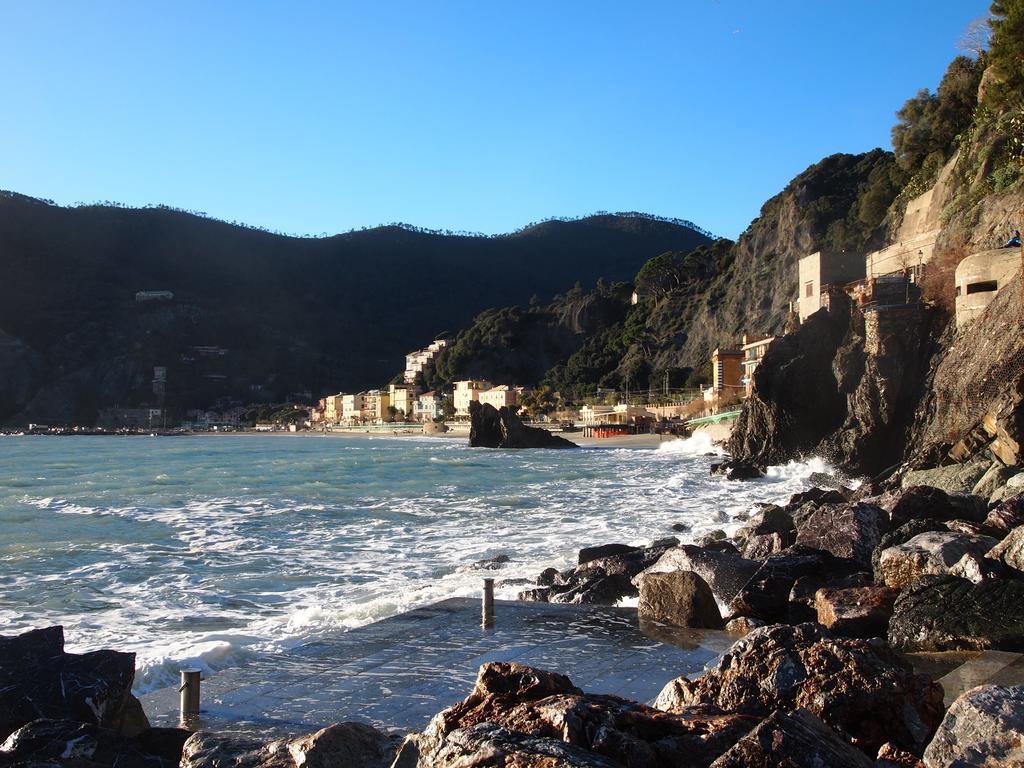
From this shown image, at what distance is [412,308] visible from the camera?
19650 cm

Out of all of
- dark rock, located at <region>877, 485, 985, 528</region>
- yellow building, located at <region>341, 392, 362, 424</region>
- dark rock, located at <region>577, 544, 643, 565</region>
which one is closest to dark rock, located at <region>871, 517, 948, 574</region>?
dark rock, located at <region>877, 485, 985, 528</region>

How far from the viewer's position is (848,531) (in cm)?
1068

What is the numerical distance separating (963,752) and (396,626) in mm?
6020

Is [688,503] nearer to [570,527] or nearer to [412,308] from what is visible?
[570,527]

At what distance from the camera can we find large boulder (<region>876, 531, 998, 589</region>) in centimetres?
849

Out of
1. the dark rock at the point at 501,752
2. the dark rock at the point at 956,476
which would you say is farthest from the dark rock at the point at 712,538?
the dark rock at the point at 501,752

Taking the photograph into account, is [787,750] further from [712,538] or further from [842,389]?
[842,389]

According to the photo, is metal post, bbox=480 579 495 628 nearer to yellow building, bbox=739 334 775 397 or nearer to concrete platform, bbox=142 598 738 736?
concrete platform, bbox=142 598 738 736

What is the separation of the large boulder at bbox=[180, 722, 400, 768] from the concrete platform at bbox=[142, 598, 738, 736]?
781 millimetres

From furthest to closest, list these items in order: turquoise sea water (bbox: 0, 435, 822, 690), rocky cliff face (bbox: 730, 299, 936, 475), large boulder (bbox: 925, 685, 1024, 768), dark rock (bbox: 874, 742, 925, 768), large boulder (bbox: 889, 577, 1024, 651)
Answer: rocky cliff face (bbox: 730, 299, 936, 475) → turquoise sea water (bbox: 0, 435, 822, 690) → large boulder (bbox: 889, 577, 1024, 651) → dark rock (bbox: 874, 742, 925, 768) → large boulder (bbox: 925, 685, 1024, 768)

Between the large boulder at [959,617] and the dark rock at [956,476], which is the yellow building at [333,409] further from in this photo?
the large boulder at [959,617]

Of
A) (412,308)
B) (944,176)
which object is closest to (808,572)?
(944,176)

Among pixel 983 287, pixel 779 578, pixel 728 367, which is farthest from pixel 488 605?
pixel 728 367

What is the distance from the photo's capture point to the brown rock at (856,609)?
294 inches
